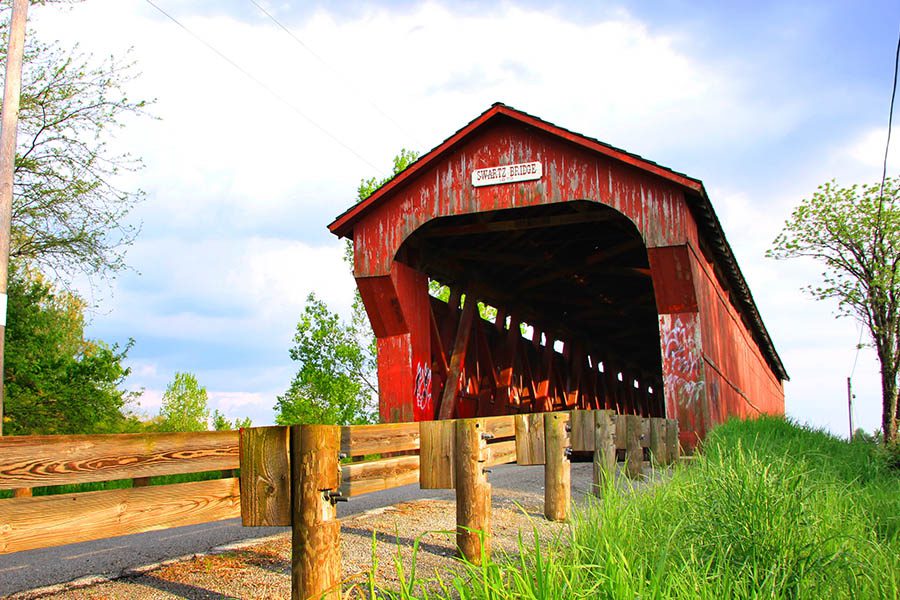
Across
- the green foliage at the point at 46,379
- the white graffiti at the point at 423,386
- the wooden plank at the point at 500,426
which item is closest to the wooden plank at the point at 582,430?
the wooden plank at the point at 500,426

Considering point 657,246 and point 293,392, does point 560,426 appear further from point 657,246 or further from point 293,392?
point 293,392

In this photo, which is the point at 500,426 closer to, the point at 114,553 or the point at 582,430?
the point at 582,430

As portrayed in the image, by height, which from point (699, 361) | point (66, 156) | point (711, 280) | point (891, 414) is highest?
point (66, 156)

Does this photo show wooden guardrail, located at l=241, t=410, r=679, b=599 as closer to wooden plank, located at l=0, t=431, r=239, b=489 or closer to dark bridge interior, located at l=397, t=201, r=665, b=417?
wooden plank, located at l=0, t=431, r=239, b=489

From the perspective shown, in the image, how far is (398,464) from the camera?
16.7ft

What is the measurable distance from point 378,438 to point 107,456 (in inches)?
77.9

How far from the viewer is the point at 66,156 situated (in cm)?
1656

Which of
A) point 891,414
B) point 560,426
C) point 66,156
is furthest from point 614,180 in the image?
point 891,414

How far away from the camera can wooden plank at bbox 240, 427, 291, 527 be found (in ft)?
11.1

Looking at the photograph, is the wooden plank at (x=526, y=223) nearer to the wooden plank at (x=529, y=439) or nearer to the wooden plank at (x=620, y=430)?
the wooden plank at (x=620, y=430)

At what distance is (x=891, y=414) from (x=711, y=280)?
56.8 ft

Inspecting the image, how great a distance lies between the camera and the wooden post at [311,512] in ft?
10.9

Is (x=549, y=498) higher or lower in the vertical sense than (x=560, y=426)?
lower

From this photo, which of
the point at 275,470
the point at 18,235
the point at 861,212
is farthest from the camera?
the point at 861,212
